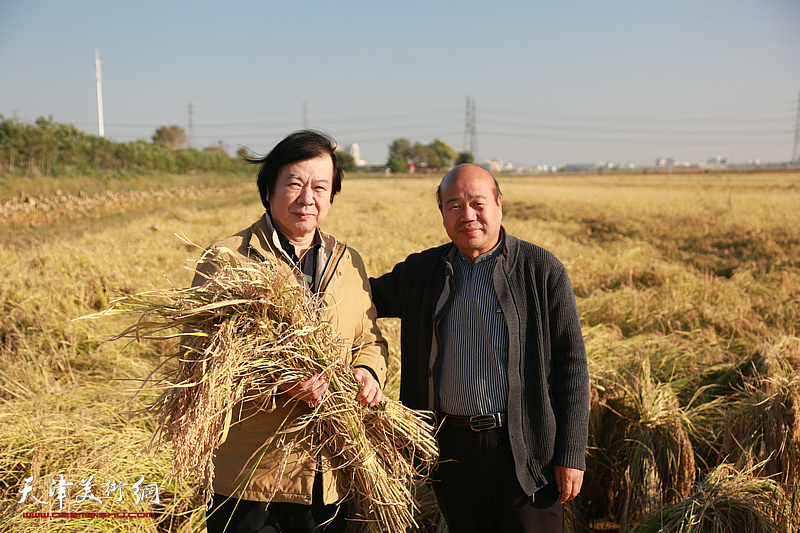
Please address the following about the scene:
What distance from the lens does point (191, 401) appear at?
1556 millimetres

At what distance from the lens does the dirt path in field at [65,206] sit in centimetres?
1499

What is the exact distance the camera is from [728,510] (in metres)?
2.25

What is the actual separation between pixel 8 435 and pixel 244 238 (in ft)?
6.61

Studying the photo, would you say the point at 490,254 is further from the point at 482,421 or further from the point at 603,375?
the point at 603,375

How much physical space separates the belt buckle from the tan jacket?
0.36 meters

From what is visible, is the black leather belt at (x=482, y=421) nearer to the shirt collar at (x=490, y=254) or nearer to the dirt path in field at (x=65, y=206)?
the shirt collar at (x=490, y=254)

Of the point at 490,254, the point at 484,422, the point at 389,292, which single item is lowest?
the point at 484,422

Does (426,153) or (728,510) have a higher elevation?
(426,153)

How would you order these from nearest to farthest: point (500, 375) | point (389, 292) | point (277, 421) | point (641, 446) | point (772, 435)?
point (277, 421), point (500, 375), point (389, 292), point (772, 435), point (641, 446)

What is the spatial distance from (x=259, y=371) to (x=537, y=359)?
0.93m

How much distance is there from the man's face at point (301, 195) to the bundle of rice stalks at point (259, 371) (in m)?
0.19

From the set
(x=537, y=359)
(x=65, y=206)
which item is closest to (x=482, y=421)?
(x=537, y=359)

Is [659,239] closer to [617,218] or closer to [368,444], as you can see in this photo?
[617,218]

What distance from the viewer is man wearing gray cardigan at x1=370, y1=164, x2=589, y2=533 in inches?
72.5
